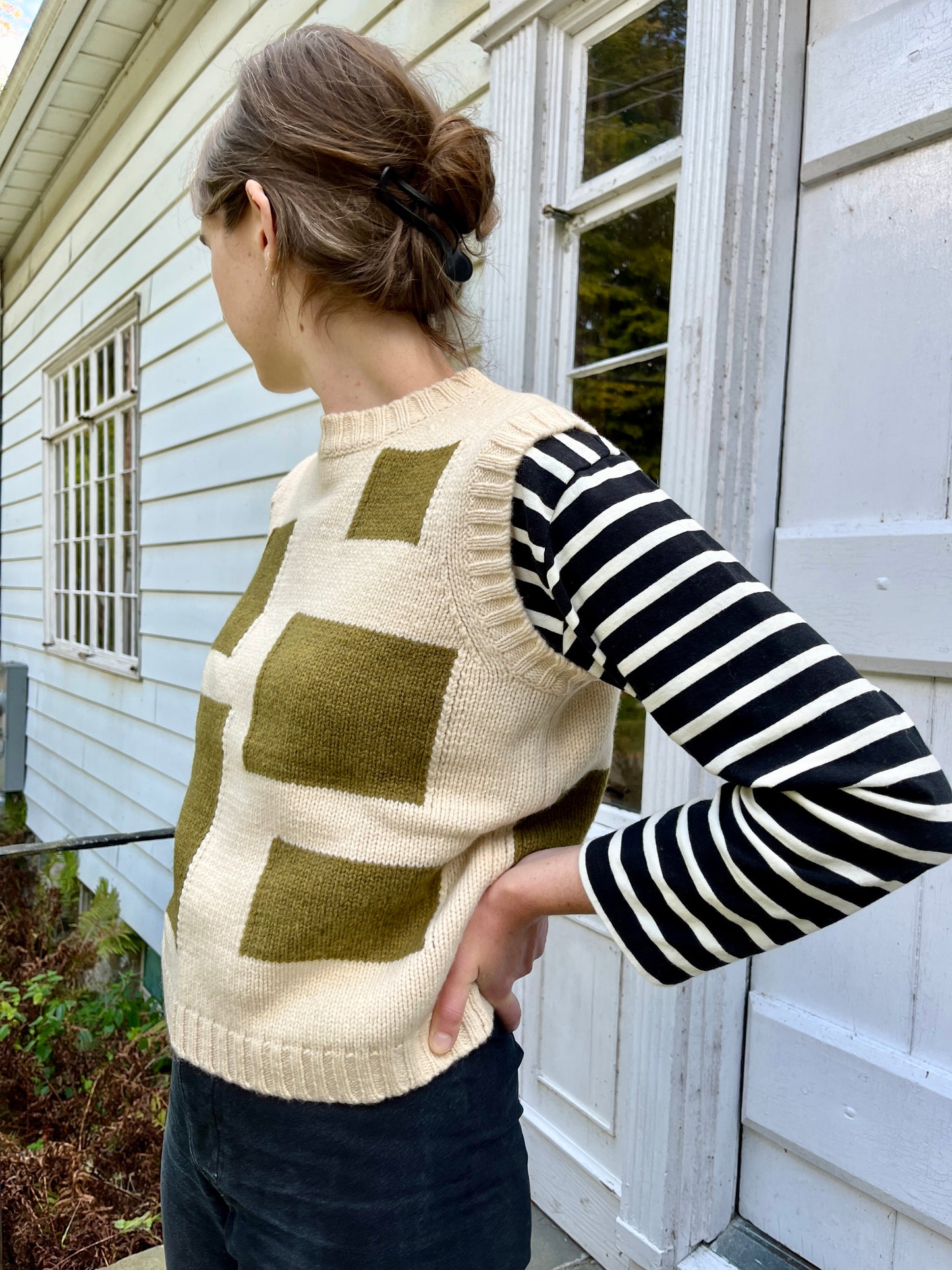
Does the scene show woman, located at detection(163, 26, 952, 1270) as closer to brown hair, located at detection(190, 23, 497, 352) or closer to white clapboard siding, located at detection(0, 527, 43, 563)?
brown hair, located at detection(190, 23, 497, 352)

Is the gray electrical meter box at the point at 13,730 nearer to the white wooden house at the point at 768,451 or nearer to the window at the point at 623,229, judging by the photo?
the white wooden house at the point at 768,451

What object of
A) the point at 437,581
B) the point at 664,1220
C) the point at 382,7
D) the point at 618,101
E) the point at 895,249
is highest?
the point at 382,7

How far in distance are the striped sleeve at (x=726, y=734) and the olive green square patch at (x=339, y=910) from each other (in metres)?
0.18

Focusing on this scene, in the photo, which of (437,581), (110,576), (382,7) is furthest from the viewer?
(110,576)

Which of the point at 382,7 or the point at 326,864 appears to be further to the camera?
the point at 382,7

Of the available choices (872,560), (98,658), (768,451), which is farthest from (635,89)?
(98,658)

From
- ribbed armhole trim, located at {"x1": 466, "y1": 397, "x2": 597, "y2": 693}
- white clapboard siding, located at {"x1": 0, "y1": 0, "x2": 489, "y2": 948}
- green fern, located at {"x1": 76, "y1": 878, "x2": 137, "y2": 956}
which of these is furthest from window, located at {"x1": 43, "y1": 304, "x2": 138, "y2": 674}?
ribbed armhole trim, located at {"x1": 466, "y1": 397, "x2": 597, "y2": 693}

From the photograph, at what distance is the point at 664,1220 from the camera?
1.65 m

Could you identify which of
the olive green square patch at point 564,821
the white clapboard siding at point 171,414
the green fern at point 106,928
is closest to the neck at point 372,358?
the olive green square patch at point 564,821

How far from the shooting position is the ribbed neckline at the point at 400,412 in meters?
0.85

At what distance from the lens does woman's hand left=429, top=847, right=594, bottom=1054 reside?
0.74 meters

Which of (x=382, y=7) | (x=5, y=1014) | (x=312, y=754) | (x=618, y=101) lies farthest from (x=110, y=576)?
(x=312, y=754)

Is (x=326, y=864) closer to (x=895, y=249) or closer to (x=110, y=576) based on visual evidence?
(x=895, y=249)

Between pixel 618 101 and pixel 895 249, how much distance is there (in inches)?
30.9
